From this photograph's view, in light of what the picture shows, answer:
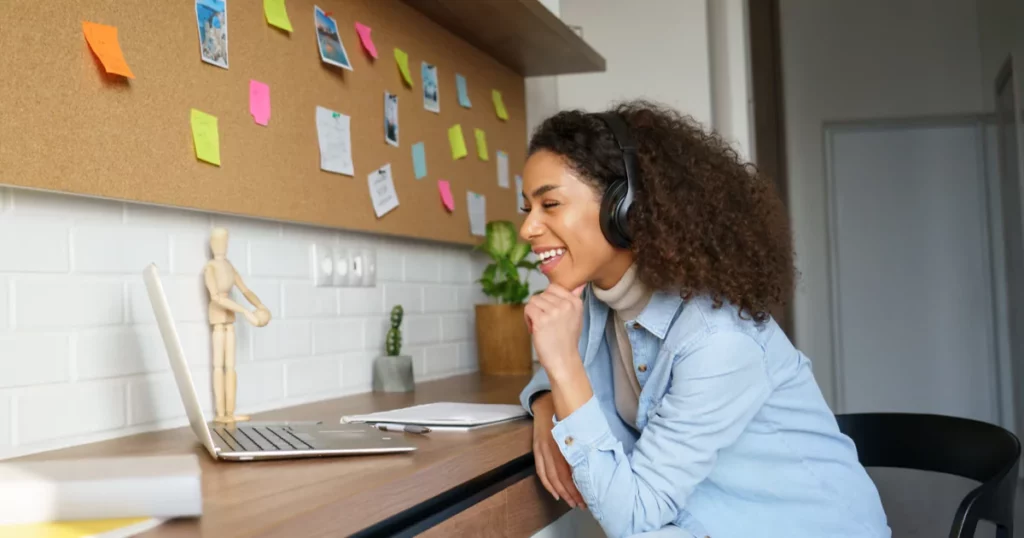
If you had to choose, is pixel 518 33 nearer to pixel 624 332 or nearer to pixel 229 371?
pixel 624 332

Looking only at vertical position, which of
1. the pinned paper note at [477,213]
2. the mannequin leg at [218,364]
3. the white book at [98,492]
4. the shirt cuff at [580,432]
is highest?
the pinned paper note at [477,213]

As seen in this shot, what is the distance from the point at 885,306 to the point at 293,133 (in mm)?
3614

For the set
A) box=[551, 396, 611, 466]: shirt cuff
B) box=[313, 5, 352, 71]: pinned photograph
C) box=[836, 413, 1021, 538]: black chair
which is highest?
box=[313, 5, 352, 71]: pinned photograph

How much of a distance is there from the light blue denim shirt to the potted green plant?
95 centimetres

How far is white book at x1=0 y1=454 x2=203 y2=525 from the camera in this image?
72 centimetres

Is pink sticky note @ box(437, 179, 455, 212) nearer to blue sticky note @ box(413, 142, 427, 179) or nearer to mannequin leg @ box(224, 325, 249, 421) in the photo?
blue sticky note @ box(413, 142, 427, 179)

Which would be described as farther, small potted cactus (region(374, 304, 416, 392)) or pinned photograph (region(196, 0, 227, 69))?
small potted cactus (region(374, 304, 416, 392))

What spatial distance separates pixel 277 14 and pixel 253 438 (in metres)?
0.82

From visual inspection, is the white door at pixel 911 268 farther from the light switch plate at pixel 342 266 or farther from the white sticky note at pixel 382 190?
the light switch plate at pixel 342 266

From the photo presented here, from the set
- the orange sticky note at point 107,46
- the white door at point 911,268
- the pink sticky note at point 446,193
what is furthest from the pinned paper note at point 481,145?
the white door at point 911,268

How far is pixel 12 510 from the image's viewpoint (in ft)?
2.33

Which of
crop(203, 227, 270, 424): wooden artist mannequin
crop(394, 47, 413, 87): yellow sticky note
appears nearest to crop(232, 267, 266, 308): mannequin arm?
crop(203, 227, 270, 424): wooden artist mannequin

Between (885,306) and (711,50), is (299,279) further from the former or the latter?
(885,306)

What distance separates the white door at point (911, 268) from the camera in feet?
14.6
